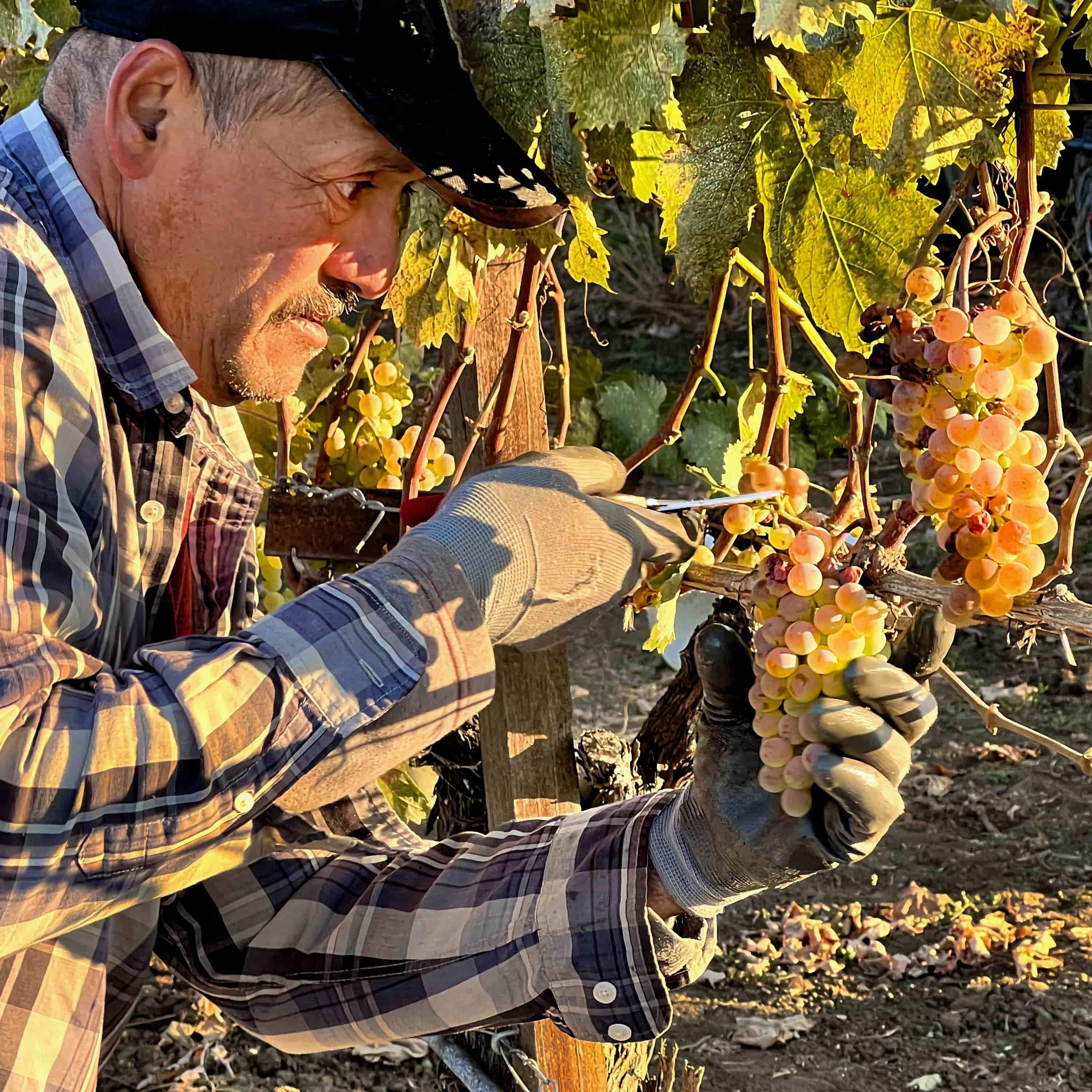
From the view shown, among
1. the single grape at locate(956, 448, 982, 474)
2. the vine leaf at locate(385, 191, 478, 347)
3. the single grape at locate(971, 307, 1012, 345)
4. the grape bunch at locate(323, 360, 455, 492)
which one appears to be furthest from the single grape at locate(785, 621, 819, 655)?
the grape bunch at locate(323, 360, 455, 492)

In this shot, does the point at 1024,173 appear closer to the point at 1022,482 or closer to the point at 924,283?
the point at 924,283

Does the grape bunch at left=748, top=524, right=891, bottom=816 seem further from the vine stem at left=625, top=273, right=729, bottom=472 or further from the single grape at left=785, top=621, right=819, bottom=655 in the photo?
the vine stem at left=625, top=273, right=729, bottom=472

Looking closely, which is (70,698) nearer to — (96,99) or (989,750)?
(96,99)

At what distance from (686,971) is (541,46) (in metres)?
1.12

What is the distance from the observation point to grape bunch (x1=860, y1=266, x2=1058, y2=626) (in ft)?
3.87

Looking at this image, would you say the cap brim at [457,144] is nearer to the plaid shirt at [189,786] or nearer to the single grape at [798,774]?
the plaid shirt at [189,786]

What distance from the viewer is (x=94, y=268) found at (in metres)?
1.45

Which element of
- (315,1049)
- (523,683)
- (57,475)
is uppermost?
(57,475)

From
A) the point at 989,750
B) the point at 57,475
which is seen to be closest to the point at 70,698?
the point at 57,475

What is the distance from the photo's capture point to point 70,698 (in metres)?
1.15

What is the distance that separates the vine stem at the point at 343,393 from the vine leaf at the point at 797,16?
51.2 inches

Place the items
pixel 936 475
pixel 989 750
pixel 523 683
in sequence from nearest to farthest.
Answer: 1. pixel 936 475
2. pixel 523 683
3. pixel 989 750

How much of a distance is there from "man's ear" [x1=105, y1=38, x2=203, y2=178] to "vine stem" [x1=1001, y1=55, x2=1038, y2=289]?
84cm

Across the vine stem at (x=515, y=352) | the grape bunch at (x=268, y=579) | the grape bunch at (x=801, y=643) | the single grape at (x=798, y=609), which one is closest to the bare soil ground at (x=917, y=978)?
the grape bunch at (x=268, y=579)
